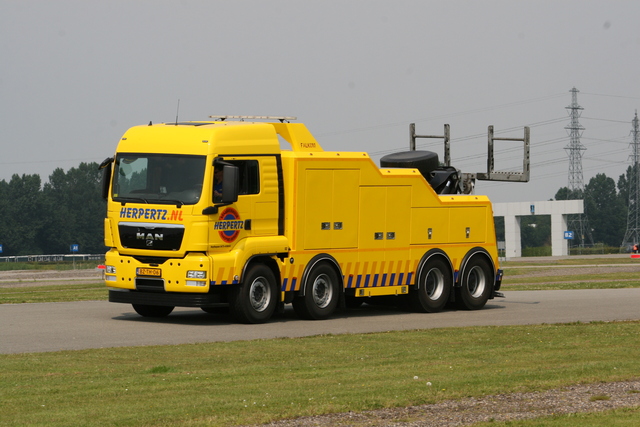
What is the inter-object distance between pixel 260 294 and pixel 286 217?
1.48 m

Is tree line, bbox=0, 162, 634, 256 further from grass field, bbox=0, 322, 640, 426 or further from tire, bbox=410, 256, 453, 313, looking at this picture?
grass field, bbox=0, 322, 640, 426

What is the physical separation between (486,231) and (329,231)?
492 centimetres

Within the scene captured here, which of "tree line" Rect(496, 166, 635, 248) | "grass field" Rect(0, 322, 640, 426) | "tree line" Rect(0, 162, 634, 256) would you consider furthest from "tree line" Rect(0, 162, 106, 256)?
"grass field" Rect(0, 322, 640, 426)

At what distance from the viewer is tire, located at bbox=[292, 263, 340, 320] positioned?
A: 62.8ft

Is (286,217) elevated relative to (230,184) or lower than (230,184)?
lower

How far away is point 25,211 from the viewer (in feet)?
458

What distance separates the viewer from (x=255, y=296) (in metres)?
18.5

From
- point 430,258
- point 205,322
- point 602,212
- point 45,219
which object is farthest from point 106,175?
point 602,212

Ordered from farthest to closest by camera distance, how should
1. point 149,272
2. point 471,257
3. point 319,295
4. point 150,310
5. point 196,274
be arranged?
point 471,257 < point 150,310 < point 319,295 < point 149,272 < point 196,274

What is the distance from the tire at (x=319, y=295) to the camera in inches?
754

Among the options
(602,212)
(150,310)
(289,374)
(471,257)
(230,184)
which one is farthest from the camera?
(602,212)

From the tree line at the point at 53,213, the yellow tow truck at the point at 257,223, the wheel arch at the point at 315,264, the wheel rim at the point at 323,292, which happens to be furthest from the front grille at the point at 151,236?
the tree line at the point at 53,213

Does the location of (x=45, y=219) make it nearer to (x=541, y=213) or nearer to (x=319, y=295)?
(x=541, y=213)

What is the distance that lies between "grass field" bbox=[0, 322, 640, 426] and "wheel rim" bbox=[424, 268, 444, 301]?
531 cm
